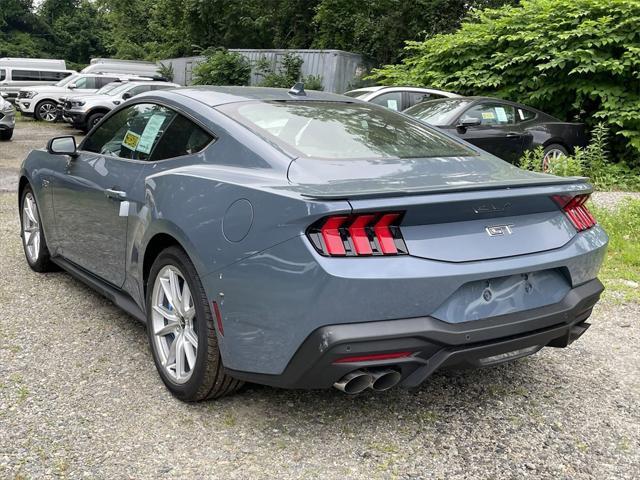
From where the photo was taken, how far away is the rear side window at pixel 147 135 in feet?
10.8

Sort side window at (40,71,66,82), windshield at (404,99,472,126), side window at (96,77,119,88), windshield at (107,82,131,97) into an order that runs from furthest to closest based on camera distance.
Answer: side window at (40,71,66,82) → side window at (96,77,119,88) → windshield at (107,82,131,97) → windshield at (404,99,472,126)

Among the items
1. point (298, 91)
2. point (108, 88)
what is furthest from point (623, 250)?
point (108, 88)

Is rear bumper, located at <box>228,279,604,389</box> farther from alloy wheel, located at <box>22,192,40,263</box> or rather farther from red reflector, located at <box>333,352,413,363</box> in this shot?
alloy wheel, located at <box>22,192,40,263</box>

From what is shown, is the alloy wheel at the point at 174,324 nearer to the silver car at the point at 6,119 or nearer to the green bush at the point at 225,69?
the silver car at the point at 6,119

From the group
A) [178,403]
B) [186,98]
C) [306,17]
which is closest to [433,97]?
[186,98]

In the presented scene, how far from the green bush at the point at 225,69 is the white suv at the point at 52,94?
3987 millimetres

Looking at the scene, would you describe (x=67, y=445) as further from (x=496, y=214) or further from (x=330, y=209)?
(x=496, y=214)

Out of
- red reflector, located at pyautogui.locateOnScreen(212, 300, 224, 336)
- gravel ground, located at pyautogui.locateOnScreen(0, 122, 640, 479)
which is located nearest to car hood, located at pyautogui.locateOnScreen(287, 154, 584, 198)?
red reflector, located at pyautogui.locateOnScreen(212, 300, 224, 336)

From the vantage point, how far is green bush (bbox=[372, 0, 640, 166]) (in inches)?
430

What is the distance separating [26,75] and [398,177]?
29.2 metres

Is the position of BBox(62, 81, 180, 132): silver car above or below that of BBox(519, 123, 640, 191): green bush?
below

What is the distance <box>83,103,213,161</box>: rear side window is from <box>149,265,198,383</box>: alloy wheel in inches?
26.0

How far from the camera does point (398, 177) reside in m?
2.71

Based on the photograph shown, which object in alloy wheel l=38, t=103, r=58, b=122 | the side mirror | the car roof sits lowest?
alloy wheel l=38, t=103, r=58, b=122
